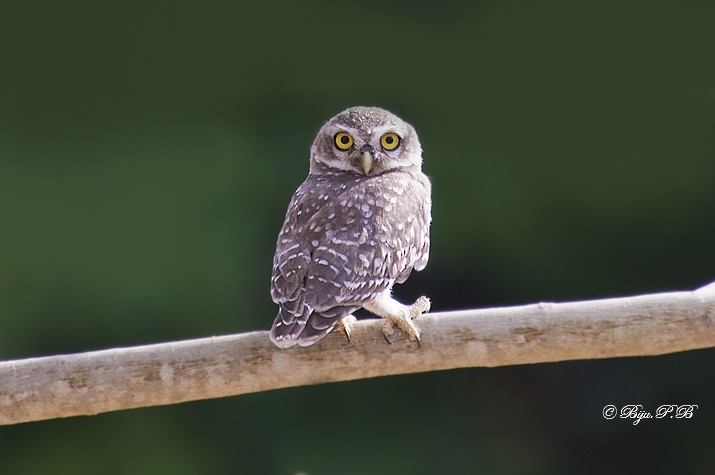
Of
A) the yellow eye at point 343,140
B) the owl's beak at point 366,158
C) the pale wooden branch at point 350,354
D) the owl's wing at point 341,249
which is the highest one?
the yellow eye at point 343,140

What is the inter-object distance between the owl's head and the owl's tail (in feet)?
2.64

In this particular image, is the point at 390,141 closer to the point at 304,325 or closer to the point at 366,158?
the point at 366,158

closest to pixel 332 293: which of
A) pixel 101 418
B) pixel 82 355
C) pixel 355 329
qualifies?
pixel 355 329

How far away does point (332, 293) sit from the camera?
3279 millimetres

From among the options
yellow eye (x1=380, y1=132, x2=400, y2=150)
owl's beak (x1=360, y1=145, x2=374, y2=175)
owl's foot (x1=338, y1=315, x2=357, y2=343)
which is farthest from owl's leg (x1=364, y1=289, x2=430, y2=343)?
yellow eye (x1=380, y1=132, x2=400, y2=150)

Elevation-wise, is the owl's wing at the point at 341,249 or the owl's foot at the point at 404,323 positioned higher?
the owl's wing at the point at 341,249

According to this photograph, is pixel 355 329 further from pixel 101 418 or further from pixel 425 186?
pixel 101 418

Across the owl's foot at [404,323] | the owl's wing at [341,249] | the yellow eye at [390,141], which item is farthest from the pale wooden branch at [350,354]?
the yellow eye at [390,141]

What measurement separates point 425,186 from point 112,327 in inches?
86.3

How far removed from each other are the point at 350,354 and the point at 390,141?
3.25 feet

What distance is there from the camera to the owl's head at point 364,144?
3904 mm

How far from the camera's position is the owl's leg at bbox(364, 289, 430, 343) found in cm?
330

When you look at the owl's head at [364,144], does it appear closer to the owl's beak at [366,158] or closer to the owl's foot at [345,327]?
the owl's beak at [366,158]

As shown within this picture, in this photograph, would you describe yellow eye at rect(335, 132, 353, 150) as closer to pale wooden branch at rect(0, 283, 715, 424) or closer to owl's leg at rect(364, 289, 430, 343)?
owl's leg at rect(364, 289, 430, 343)
